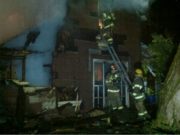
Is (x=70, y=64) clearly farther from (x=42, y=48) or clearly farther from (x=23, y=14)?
(x=23, y=14)

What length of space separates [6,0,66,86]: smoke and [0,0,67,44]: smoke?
45mm

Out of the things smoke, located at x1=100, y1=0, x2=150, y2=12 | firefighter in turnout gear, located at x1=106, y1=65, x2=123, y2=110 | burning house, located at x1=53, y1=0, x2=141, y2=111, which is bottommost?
firefighter in turnout gear, located at x1=106, y1=65, x2=123, y2=110

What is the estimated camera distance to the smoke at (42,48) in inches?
235

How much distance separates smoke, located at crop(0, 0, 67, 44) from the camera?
5.73 metres

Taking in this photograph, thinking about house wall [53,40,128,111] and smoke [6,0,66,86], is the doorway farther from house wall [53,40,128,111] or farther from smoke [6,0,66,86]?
smoke [6,0,66,86]

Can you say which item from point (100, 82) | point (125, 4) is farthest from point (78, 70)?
point (125, 4)

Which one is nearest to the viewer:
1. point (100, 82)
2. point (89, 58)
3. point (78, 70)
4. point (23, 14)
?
point (23, 14)

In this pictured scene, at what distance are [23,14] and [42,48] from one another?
123 centimetres

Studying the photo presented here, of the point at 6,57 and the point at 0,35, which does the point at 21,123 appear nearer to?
the point at 6,57

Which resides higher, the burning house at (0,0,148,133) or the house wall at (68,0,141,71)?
the house wall at (68,0,141,71)

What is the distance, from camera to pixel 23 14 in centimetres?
599

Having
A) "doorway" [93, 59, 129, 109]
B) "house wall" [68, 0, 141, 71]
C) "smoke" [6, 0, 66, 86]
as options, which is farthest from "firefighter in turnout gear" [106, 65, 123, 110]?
"smoke" [6, 0, 66, 86]

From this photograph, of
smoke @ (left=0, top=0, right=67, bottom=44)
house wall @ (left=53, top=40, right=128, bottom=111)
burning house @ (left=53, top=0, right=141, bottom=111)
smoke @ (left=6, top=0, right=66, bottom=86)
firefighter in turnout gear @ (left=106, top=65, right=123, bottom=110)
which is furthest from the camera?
firefighter in turnout gear @ (left=106, top=65, right=123, bottom=110)

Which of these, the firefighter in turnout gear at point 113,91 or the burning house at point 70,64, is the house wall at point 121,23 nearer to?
the burning house at point 70,64
